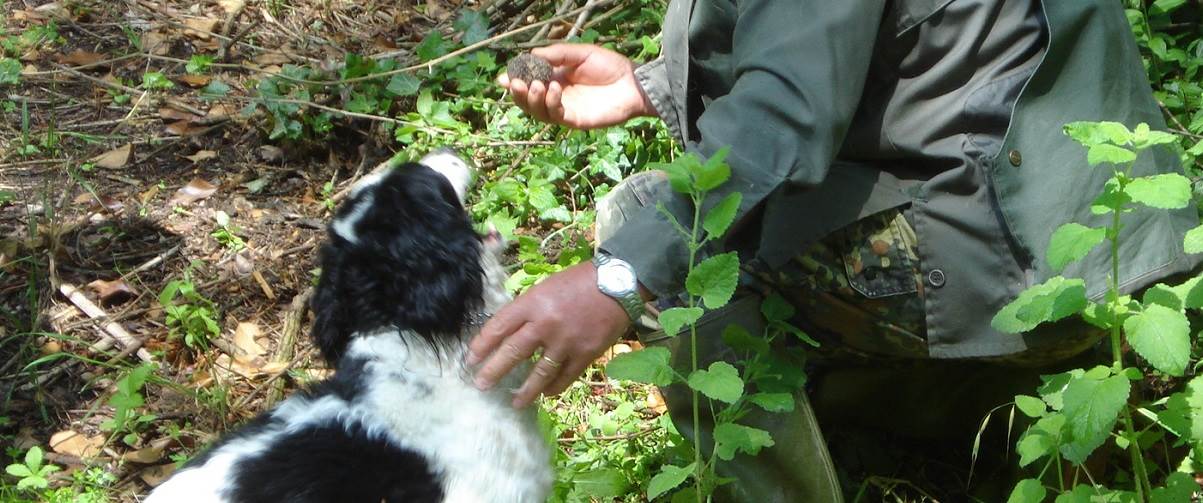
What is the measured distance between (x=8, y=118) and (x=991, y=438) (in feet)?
13.8

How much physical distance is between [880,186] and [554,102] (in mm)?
1035

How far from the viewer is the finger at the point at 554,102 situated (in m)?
3.16

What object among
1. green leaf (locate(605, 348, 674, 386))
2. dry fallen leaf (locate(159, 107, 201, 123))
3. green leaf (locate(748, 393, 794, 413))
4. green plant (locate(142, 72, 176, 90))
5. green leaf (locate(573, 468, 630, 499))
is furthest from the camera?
green plant (locate(142, 72, 176, 90))

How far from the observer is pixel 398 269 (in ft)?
7.73

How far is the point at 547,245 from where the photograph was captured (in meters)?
3.91

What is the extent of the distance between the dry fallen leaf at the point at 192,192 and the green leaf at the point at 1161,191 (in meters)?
3.48

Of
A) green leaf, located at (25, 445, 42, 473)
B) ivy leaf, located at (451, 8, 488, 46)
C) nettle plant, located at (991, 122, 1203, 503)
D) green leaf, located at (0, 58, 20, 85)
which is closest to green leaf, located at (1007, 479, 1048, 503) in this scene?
nettle plant, located at (991, 122, 1203, 503)

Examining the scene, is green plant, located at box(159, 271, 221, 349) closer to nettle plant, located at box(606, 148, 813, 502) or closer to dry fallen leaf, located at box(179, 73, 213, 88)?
dry fallen leaf, located at box(179, 73, 213, 88)

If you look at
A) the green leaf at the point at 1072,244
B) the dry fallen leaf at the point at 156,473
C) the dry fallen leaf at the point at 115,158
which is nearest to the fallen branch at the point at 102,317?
the dry fallen leaf at the point at 156,473

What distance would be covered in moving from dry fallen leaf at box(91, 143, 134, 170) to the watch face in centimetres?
312

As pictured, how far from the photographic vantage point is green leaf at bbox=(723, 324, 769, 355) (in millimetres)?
2480

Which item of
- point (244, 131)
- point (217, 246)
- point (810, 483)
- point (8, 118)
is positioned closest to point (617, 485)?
point (810, 483)

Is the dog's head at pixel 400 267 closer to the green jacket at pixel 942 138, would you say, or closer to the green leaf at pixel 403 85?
the green jacket at pixel 942 138

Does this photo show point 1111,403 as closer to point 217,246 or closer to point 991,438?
point 991,438
